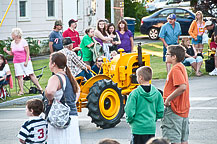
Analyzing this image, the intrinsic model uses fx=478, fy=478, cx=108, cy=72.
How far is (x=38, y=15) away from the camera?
1012 inches

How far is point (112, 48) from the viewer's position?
42.7ft

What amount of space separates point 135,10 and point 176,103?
30372 mm

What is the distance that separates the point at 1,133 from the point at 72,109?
12.3 ft

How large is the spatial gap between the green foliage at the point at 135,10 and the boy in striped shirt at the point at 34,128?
98.8 ft

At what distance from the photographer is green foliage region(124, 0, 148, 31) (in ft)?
119

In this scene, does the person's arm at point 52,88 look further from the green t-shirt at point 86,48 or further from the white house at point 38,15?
the white house at point 38,15

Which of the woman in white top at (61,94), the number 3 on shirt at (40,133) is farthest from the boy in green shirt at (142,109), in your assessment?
the number 3 on shirt at (40,133)

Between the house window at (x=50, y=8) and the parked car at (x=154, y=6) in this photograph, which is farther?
the parked car at (x=154, y=6)

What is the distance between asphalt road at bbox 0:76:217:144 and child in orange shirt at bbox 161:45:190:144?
1.95m

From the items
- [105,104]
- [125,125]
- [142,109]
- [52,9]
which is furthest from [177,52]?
[52,9]

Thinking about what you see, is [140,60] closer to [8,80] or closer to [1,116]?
[1,116]

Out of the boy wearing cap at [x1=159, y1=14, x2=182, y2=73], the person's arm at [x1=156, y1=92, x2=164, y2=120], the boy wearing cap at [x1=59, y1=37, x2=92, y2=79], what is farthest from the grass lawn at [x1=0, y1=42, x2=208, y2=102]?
the person's arm at [x1=156, y1=92, x2=164, y2=120]

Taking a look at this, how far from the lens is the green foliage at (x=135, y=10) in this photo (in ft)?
119

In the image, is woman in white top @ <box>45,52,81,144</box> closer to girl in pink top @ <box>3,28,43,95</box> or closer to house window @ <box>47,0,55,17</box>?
girl in pink top @ <box>3,28,43,95</box>
